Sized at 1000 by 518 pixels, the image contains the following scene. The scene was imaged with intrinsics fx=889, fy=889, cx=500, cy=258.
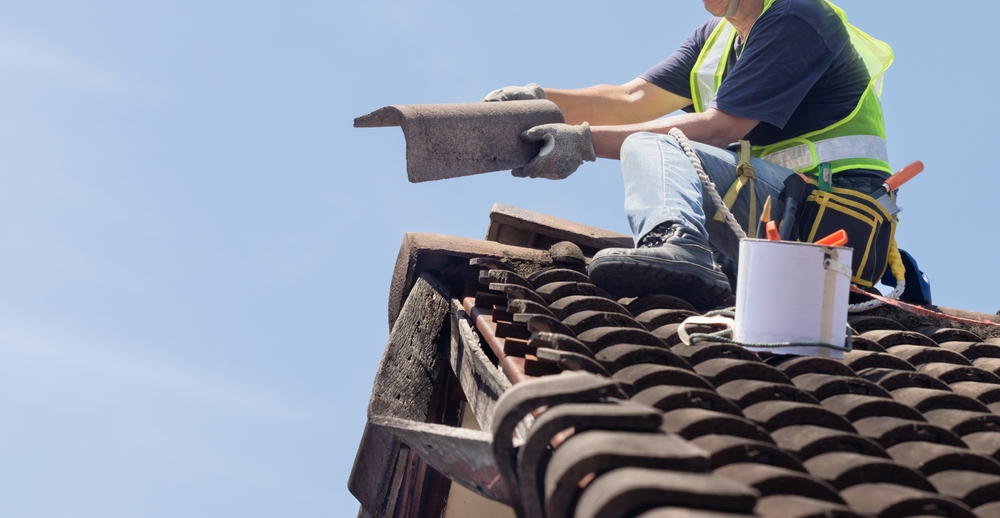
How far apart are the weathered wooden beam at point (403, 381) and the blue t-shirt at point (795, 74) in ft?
4.95

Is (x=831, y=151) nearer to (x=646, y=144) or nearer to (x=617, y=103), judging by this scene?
(x=646, y=144)

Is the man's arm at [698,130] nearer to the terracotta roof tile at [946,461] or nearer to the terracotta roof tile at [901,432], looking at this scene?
the terracotta roof tile at [901,432]

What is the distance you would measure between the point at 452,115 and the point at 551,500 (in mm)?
2459

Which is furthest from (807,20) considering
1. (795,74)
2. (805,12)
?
(795,74)

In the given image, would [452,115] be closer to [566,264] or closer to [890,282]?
[566,264]

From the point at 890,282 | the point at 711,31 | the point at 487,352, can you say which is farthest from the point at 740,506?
the point at 711,31

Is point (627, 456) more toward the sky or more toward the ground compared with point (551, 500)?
more toward the sky

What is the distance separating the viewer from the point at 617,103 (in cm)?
528

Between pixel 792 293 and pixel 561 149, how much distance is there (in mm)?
1609

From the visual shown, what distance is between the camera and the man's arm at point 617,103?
5.18 meters

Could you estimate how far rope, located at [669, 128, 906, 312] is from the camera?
3.28 meters

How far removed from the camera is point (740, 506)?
4.46 ft

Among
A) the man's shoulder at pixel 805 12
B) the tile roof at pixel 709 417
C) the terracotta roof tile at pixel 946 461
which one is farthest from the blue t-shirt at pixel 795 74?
the terracotta roof tile at pixel 946 461

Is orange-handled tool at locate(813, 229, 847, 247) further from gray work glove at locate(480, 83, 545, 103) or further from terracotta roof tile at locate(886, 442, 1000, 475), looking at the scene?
gray work glove at locate(480, 83, 545, 103)
